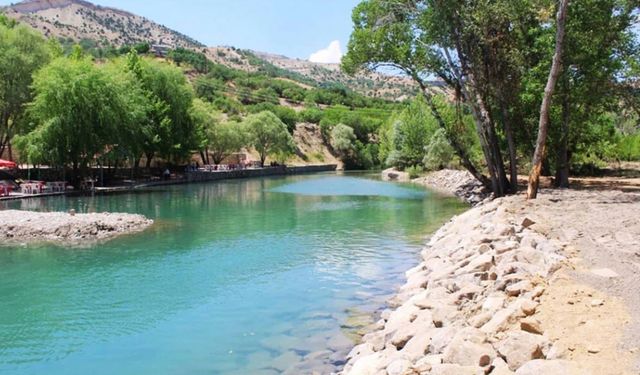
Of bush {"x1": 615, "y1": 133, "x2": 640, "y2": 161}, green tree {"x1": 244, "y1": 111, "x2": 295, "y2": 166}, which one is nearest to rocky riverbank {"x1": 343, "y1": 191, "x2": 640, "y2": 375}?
bush {"x1": 615, "y1": 133, "x2": 640, "y2": 161}

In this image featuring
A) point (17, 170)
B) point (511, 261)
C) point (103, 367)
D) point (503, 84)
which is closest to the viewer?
point (103, 367)

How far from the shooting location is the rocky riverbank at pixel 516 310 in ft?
22.9

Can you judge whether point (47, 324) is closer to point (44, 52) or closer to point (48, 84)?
point (48, 84)

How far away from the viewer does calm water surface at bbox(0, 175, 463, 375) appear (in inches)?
431

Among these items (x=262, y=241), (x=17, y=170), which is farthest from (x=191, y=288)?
(x=17, y=170)

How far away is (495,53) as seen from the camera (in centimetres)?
2911

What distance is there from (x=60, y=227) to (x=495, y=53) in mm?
22405

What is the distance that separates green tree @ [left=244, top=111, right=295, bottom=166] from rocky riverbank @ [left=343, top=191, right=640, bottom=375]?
75.9 m

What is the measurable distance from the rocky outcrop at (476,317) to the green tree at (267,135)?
75.9m

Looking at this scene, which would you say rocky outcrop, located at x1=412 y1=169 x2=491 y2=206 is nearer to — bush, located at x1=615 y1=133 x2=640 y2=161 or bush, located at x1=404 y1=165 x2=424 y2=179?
bush, located at x1=404 y1=165 x2=424 y2=179

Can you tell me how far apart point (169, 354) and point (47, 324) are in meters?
3.77

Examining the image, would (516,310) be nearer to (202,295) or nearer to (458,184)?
(202,295)

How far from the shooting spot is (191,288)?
16.0 m

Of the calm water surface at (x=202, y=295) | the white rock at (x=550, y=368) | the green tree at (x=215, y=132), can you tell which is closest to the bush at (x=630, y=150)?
the calm water surface at (x=202, y=295)
